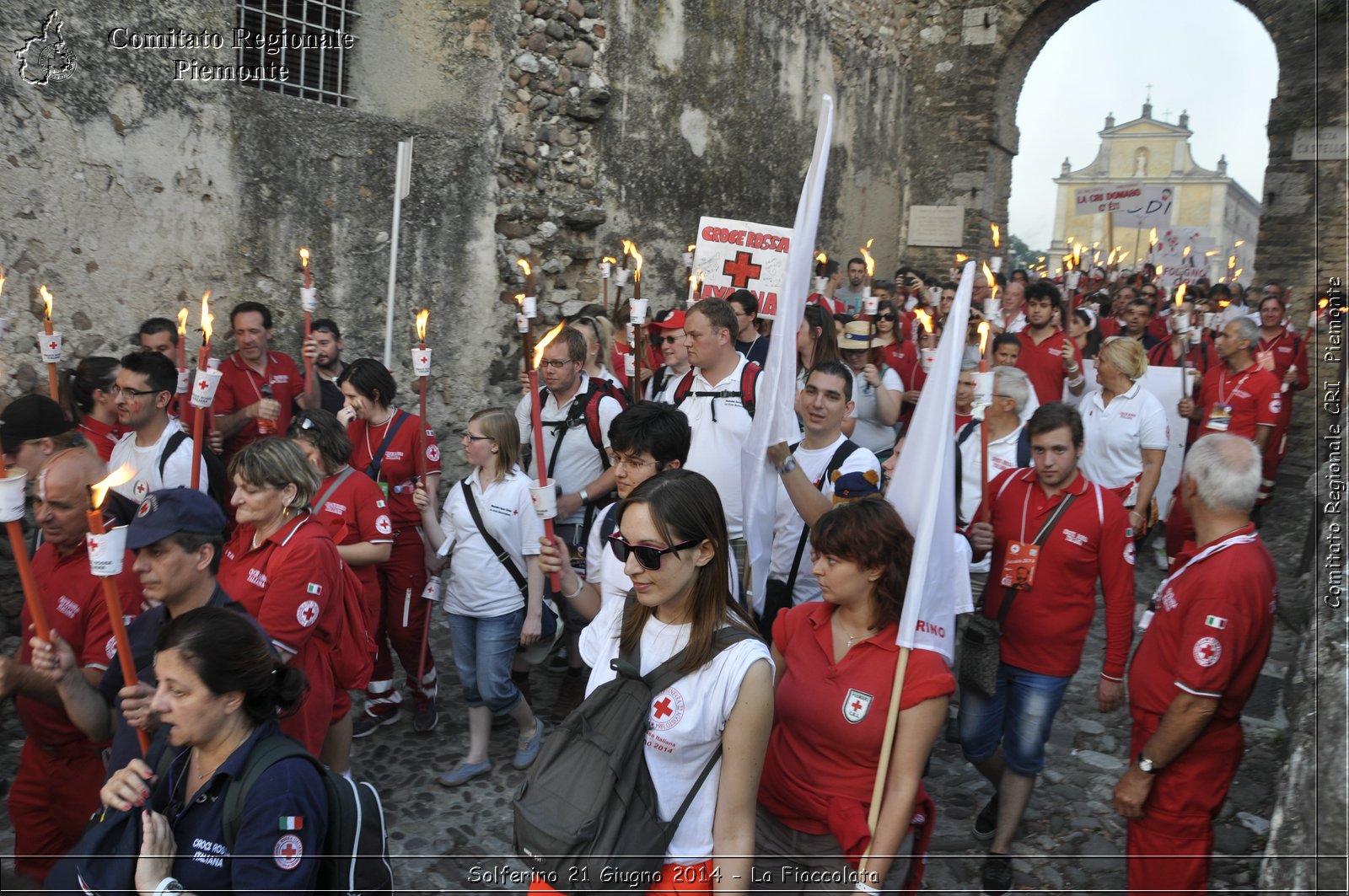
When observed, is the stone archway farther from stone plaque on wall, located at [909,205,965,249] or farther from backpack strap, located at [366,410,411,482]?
backpack strap, located at [366,410,411,482]

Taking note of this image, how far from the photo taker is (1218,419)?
707 centimetres

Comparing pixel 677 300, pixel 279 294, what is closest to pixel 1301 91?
→ pixel 677 300

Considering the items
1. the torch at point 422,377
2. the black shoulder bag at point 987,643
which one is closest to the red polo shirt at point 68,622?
the torch at point 422,377

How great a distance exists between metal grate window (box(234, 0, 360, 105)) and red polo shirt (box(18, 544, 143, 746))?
4.73 m

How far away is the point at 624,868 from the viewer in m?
2.46

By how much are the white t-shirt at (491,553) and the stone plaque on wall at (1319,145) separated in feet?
43.1

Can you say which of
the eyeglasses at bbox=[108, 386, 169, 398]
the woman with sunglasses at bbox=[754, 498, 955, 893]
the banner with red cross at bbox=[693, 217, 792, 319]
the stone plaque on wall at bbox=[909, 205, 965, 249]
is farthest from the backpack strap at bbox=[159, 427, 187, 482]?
the stone plaque on wall at bbox=[909, 205, 965, 249]

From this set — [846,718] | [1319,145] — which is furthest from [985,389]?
[1319,145]

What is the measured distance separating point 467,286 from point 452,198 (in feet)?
2.39

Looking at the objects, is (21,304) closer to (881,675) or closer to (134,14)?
(134,14)

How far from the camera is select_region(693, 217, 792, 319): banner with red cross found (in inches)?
337

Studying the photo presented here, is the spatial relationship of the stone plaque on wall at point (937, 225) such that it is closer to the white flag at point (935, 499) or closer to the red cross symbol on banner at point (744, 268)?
the red cross symbol on banner at point (744, 268)

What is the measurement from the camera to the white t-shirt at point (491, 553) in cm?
486

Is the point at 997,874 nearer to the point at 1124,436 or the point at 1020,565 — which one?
the point at 1020,565
